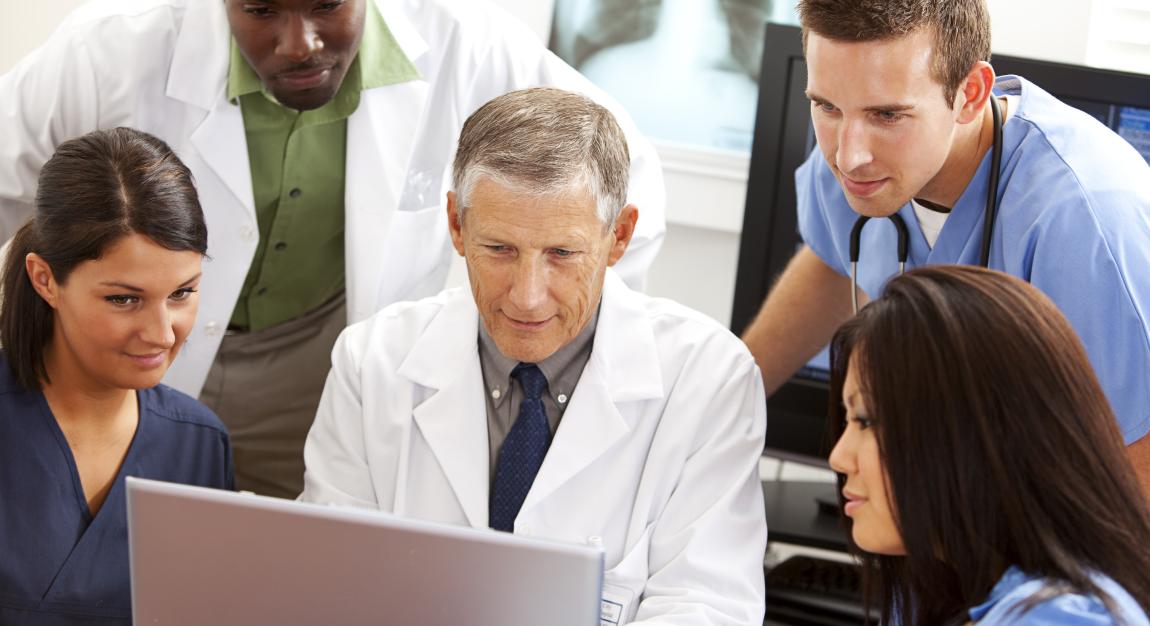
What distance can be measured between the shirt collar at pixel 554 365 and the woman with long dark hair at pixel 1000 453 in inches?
19.0

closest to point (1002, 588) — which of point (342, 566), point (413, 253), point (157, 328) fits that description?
point (342, 566)

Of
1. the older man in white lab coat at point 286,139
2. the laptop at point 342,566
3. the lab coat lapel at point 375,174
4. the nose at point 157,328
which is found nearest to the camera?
the laptop at point 342,566

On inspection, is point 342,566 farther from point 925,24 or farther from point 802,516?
point 802,516

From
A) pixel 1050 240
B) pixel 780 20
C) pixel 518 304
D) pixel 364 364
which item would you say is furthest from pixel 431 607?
pixel 780 20

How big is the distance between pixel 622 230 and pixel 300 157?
607mm

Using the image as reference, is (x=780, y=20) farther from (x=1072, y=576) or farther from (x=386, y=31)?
(x=1072, y=576)

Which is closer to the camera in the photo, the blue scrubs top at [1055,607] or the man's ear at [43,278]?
the blue scrubs top at [1055,607]

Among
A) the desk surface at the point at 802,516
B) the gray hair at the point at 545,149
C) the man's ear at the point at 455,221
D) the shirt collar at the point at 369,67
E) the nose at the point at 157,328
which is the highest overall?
the shirt collar at the point at 369,67

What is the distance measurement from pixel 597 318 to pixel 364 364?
300 millimetres

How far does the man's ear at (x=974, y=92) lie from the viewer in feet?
5.26

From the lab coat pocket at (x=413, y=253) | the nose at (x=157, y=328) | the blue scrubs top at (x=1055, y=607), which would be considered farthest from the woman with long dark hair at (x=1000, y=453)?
the lab coat pocket at (x=413, y=253)

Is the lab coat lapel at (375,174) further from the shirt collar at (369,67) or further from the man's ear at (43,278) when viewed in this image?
the man's ear at (43,278)

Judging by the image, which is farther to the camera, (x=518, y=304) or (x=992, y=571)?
(x=518, y=304)

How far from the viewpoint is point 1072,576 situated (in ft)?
3.89
